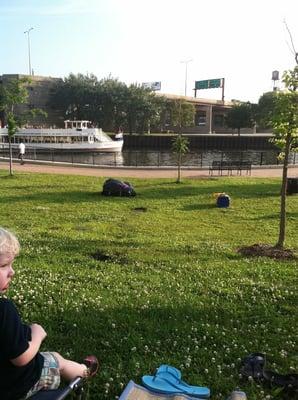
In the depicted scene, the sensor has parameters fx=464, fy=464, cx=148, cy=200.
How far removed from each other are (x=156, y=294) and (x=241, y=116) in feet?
326

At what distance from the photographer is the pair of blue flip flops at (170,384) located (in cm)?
390

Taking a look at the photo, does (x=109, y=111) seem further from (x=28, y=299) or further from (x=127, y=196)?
(x=28, y=299)

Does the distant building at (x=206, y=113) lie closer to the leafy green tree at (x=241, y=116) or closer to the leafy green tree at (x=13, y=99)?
the leafy green tree at (x=241, y=116)

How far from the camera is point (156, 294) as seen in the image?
21.5ft

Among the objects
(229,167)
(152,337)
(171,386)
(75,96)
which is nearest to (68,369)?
(171,386)

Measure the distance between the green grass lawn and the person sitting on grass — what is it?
2.51 ft

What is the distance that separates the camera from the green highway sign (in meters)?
136

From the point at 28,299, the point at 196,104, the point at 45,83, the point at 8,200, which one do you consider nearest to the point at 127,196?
the point at 8,200

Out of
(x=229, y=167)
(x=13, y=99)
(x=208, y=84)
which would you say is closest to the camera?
(x=13, y=99)

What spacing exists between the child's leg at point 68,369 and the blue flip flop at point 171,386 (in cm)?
59

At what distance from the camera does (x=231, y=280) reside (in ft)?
24.6

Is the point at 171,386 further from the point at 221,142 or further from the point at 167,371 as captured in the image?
the point at 221,142

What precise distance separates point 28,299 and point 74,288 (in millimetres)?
784

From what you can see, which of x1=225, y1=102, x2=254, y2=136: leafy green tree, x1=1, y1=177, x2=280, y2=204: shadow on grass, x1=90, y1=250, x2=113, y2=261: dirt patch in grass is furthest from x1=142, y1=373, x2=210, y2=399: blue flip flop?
x1=225, y1=102, x2=254, y2=136: leafy green tree
